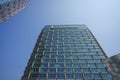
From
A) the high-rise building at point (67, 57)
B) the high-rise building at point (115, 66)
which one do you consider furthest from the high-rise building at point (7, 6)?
the high-rise building at point (115, 66)

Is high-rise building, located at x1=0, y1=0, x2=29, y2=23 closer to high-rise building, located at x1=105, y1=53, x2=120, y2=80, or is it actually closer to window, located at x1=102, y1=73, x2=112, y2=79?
window, located at x1=102, y1=73, x2=112, y2=79

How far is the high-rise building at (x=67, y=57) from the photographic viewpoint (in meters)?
73.7

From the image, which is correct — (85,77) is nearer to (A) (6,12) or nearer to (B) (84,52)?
(B) (84,52)

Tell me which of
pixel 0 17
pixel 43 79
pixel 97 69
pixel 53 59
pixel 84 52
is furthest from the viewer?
pixel 0 17

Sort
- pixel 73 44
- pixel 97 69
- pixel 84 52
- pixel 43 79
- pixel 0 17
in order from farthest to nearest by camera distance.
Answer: pixel 0 17
pixel 73 44
pixel 84 52
pixel 97 69
pixel 43 79

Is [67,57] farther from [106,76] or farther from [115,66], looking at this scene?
[115,66]

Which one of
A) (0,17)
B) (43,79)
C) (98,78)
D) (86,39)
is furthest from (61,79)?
(0,17)

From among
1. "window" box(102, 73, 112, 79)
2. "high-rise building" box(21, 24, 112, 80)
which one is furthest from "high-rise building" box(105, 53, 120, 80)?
"high-rise building" box(21, 24, 112, 80)

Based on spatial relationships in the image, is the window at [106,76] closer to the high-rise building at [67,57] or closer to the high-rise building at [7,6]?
the high-rise building at [67,57]

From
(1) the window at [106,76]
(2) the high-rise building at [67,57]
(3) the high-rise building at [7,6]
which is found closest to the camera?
(1) the window at [106,76]

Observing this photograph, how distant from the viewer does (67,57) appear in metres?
86.7

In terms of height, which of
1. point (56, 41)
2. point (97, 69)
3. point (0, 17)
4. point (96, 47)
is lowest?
point (97, 69)

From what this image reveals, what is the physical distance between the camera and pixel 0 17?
105 m

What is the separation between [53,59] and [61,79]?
15.5 meters
